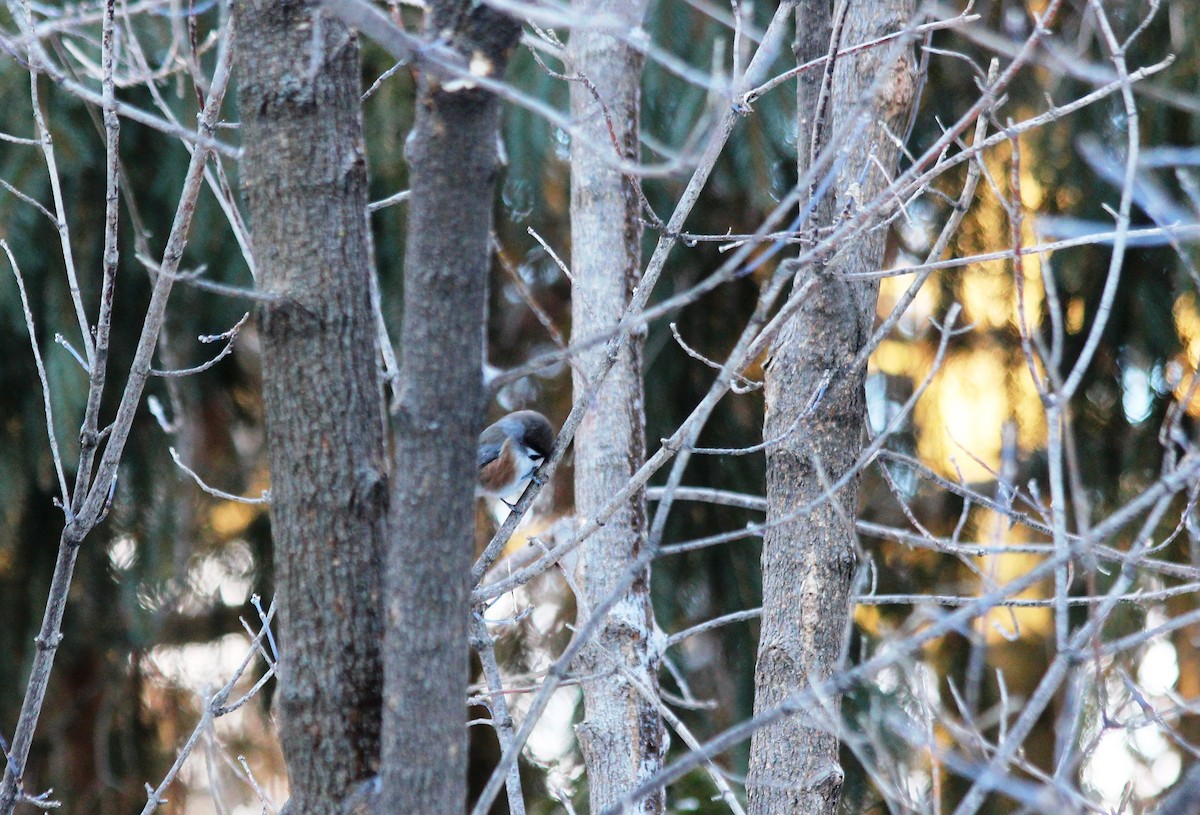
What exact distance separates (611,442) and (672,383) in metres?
→ 1.20

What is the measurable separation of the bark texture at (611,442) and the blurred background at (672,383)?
76 centimetres

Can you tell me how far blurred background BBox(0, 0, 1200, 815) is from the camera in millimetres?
3086

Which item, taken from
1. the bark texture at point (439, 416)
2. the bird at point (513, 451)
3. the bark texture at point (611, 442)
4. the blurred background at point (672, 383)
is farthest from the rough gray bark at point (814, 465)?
the bird at point (513, 451)

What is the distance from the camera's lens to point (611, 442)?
82.3 inches

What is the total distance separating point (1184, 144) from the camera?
3.11 m

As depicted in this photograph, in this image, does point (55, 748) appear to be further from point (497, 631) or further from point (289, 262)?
point (289, 262)

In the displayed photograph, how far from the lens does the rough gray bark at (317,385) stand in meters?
1.06

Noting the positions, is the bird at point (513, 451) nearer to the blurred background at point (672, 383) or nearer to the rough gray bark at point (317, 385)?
→ the blurred background at point (672, 383)

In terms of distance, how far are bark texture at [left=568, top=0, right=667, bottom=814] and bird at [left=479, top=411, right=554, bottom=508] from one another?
1.04 m

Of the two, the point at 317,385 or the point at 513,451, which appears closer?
the point at 317,385

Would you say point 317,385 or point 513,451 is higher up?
point 317,385

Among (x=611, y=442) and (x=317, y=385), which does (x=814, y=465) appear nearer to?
(x=611, y=442)

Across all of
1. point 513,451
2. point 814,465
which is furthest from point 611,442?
point 513,451

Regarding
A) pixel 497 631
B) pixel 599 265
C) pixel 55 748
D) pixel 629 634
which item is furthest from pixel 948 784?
pixel 55 748
